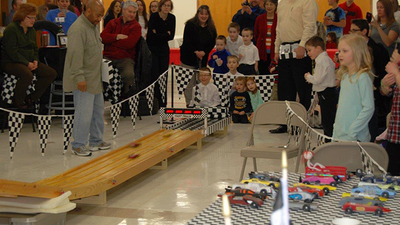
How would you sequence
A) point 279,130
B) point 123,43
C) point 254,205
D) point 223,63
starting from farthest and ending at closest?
A: point 223,63, point 123,43, point 279,130, point 254,205

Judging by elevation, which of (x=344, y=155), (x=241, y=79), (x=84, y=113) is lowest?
(x=84, y=113)

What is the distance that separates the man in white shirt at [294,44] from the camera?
23.3 ft

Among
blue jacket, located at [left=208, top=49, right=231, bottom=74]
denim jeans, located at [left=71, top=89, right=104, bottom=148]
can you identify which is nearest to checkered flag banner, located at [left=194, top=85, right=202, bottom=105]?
blue jacket, located at [left=208, top=49, right=231, bottom=74]

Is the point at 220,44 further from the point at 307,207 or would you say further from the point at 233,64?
the point at 307,207

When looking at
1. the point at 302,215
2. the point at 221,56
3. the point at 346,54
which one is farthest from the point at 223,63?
the point at 302,215

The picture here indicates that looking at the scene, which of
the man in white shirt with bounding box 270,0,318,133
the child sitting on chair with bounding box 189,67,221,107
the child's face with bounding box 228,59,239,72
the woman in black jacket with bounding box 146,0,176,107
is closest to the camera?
the man in white shirt with bounding box 270,0,318,133

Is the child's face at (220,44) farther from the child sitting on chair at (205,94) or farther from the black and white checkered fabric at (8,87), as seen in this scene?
the black and white checkered fabric at (8,87)

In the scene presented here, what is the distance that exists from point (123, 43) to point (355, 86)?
5162 millimetres

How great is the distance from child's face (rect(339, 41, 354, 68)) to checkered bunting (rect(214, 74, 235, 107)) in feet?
15.6

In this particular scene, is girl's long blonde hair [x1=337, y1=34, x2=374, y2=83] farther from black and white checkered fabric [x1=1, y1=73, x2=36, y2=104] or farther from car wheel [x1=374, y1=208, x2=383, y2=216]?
black and white checkered fabric [x1=1, y1=73, x2=36, y2=104]

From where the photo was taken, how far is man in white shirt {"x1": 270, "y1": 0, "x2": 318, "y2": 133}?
710cm

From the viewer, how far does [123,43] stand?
8.65 metres

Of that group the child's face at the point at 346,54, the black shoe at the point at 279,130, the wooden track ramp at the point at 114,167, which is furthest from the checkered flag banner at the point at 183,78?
the child's face at the point at 346,54

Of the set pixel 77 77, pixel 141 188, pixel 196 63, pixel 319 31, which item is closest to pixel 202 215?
pixel 141 188
